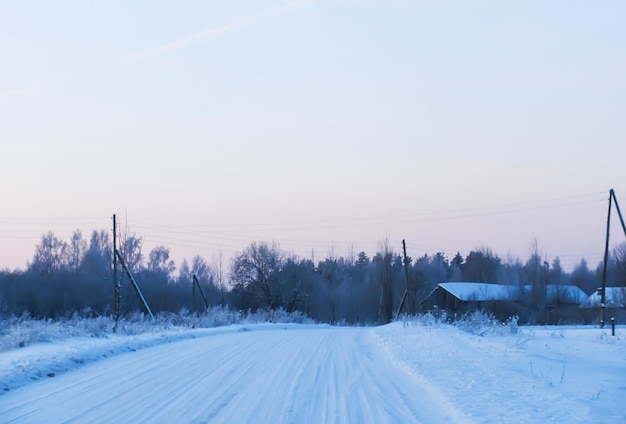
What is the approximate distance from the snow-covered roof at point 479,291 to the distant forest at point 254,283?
294 cm

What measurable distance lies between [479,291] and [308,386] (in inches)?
2857

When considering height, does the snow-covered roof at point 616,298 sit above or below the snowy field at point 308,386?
below

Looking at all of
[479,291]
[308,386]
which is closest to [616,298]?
[479,291]

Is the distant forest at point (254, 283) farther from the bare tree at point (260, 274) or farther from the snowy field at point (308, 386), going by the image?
the snowy field at point (308, 386)

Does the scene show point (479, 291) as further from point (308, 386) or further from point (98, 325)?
point (308, 386)

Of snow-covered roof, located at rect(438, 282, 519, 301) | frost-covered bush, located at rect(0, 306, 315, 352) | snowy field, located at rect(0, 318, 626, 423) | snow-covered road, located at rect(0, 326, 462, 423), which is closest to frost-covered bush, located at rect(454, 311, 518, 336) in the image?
snowy field, located at rect(0, 318, 626, 423)

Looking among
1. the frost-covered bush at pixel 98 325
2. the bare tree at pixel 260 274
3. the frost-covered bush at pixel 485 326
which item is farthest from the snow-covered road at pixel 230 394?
the bare tree at pixel 260 274

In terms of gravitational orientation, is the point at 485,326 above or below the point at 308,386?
below

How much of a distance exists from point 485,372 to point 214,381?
554 cm

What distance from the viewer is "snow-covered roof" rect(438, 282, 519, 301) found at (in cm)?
8019

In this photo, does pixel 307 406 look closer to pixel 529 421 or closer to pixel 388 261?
pixel 529 421

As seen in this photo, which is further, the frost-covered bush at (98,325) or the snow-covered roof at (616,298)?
the snow-covered roof at (616,298)

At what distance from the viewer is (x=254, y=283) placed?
87.9m

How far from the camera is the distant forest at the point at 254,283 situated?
66.0 meters
